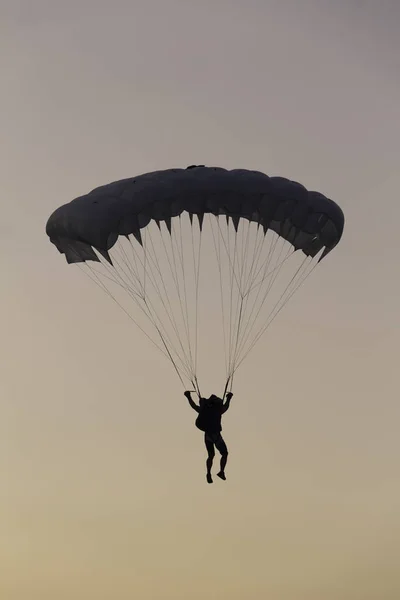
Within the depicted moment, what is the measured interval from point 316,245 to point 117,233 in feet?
17.2

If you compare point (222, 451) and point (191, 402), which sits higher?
point (191, 402)

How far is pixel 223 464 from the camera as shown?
26.8 m

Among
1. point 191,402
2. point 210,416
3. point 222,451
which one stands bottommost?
point 222,451

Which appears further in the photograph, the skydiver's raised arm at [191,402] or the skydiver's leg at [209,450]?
the skydiver's leg at [209,450]

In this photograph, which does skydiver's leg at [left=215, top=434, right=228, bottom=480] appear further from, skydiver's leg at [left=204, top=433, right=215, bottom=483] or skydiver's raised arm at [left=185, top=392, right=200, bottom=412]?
skydiver's raised arm at [left=185, top=392, right=200, bottom=412]

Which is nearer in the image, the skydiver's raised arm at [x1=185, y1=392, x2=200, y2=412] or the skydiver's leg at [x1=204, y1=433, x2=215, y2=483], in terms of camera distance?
the skydiver's raised arm at [x1=185, y1=392, x2=200, y2=412]

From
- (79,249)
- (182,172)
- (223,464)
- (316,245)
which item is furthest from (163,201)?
(223,464)

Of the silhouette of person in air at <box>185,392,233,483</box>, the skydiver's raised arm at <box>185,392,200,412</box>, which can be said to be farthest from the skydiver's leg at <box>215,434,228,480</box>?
the skydiver's raised arm at <box>185,392,200,412</box>

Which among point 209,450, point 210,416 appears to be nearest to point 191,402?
point 210,416

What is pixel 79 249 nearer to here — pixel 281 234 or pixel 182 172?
pixel 182 172

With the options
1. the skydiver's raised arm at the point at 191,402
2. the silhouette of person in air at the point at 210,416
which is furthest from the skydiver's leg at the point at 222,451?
the skydiver's raised arm at the point at 191,402

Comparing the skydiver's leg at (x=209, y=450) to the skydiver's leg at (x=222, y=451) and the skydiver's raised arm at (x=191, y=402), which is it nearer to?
the skydiver's leg at (x=222, y=451)

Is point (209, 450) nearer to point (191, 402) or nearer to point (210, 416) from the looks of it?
point (210, 416)

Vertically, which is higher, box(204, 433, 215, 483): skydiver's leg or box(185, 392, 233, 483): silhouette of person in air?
box(185, 392, 233, 483): silhouette of person in air
